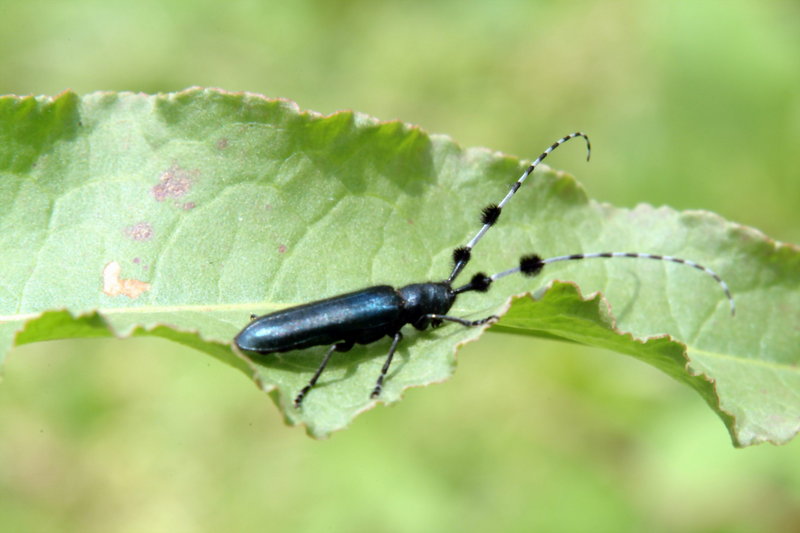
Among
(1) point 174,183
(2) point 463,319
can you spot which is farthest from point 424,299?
(1) point 174,183

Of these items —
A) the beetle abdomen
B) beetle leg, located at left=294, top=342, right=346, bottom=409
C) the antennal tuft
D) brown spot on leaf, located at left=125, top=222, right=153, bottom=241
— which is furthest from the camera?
the antennal tuft

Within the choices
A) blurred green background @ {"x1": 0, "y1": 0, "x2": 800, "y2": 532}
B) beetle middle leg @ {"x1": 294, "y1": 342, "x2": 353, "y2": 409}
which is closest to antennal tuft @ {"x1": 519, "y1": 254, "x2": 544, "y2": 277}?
beetle middle leg @ {"x1": 294, "y1": 342, "x2": 353, "y2": 409}

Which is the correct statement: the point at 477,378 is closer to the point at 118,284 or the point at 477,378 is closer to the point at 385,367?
the point at 385,367

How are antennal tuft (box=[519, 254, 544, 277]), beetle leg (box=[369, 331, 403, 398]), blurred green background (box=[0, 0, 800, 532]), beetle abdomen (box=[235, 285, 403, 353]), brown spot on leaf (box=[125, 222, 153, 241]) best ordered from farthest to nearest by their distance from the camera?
blurred green background (box=[0, 0, 800, 532]) < antennal tuft (box=[519, 254, 544, 277]) < beetle abdomen (box=[235, 285, 403, 353]) < brown spot on leaf (box=[125, 222, 153, 241]) < beetle leg (box=[369, 331, 403, 398])

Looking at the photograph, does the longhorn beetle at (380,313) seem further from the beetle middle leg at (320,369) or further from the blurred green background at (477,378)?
the blurred green background at (477,378)

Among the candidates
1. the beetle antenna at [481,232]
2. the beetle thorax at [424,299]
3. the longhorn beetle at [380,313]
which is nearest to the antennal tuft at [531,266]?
the longhorn beetle at [380,313]

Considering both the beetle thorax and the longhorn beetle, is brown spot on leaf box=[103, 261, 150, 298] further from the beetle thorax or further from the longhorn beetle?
the beetle thorax
